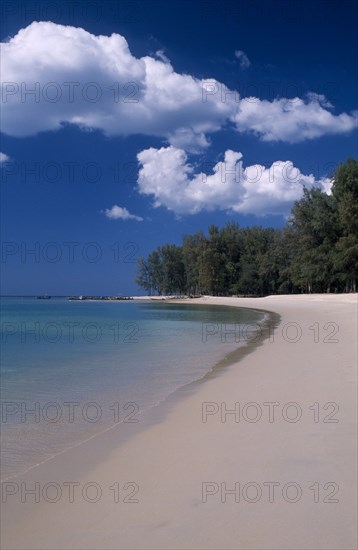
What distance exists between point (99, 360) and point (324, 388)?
275 inches

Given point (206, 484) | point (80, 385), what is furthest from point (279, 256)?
point (206, 484)

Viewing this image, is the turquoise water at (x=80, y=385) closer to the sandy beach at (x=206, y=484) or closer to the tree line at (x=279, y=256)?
the sandy beach at (x=206, y=484)

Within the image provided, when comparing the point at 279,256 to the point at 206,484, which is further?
the point at 279,256

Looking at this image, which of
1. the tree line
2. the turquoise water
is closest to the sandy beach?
the turquoise water

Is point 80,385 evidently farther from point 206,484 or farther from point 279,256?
point 279,256

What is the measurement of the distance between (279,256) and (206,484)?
78554 mm

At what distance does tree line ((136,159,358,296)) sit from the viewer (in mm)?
54469

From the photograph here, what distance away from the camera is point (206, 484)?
3803mm

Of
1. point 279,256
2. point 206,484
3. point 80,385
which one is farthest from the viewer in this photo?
point 279,256

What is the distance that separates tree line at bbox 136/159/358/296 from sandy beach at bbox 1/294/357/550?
48441 millimetres

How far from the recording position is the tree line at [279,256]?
5447cm

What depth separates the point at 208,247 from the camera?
95.2m

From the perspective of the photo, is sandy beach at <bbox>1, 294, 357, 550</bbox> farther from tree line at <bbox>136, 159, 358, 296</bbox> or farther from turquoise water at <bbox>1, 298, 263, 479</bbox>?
tree line at <bbox>136, 159, 358, 296</bbox>

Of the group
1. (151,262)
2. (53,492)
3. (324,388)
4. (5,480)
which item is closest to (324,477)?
(53,492)
